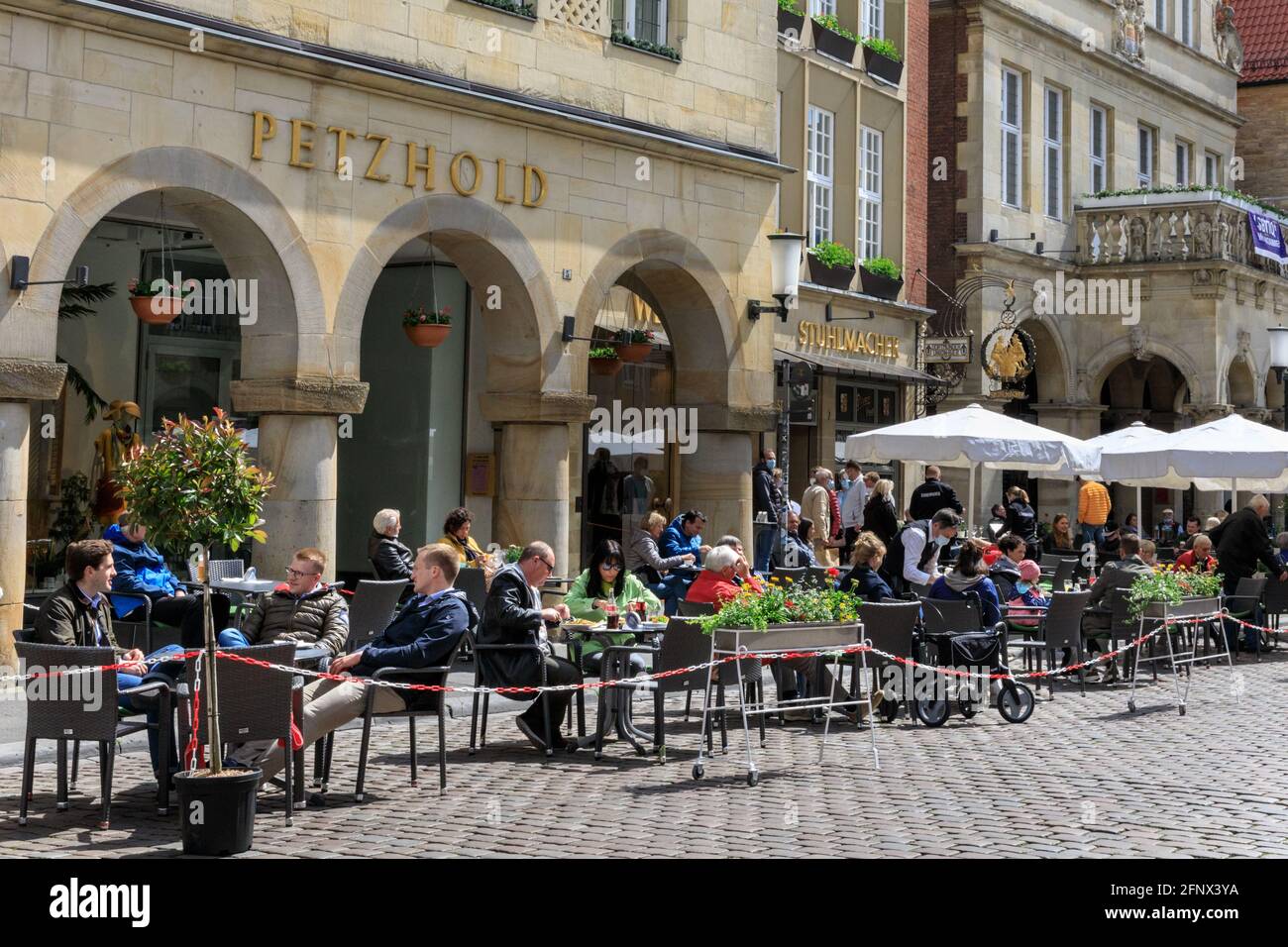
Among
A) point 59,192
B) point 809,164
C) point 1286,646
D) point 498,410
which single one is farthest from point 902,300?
point 59,192

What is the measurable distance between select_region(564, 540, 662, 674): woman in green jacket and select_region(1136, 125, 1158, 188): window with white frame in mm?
26811

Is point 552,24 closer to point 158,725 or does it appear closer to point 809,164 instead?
point 809,164

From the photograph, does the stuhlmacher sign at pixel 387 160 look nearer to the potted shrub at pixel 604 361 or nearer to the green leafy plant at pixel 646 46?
the green leafy plant at pixel 646 46

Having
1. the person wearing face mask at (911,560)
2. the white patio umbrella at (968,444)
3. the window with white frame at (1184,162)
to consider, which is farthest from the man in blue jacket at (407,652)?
the window with white frame at (1184,162)

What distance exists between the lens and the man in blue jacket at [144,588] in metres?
12.5

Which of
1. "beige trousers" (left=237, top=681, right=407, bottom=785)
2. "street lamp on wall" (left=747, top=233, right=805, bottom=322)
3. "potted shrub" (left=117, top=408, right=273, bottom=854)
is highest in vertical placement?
"street lamp on wall" (left=747, top=233, right=805, bottom=322)

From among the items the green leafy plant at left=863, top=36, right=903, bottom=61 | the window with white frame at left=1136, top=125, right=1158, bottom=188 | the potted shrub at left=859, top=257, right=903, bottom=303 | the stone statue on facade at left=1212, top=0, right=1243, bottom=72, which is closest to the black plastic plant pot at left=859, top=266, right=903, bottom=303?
the potted shrub at left=859, top=257, right=903, bottom=303

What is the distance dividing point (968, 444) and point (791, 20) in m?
8.69

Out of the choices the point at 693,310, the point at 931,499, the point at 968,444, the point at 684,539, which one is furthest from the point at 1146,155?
the point at 684,539

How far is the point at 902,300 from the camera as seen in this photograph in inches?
1111

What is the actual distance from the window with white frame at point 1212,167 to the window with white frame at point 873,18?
543 inches

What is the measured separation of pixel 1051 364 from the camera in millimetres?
34219

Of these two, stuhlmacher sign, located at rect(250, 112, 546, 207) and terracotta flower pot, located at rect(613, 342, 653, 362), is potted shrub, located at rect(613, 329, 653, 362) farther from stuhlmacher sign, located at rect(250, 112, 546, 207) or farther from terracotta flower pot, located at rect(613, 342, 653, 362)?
stuhlmacher sign, located at rect(250, 112, 546, 207)

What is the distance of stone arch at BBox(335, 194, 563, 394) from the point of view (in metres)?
16.1
